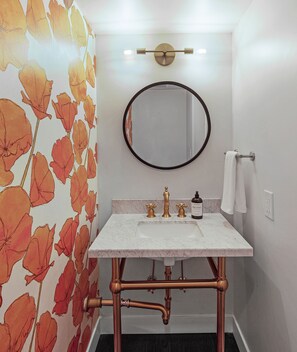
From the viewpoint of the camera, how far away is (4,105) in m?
0.86

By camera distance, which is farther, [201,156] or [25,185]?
[201,156]

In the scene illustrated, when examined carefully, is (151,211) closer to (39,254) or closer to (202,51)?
(39,254)

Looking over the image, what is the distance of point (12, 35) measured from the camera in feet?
2.97

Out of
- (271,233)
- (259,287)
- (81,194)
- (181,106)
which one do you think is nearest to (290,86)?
(271,233)

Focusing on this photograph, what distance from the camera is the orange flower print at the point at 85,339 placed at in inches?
64.1

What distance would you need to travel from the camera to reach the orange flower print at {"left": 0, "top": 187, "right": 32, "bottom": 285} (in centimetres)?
85

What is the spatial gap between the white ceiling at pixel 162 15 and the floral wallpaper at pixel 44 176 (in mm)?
135

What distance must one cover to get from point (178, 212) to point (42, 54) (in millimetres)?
1293

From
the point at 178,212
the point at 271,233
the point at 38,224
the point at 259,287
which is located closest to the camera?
the point at 38,224

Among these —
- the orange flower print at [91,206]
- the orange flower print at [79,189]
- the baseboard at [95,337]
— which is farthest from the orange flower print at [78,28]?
the baseboard at [95,337]

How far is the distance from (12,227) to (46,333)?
0.54 m

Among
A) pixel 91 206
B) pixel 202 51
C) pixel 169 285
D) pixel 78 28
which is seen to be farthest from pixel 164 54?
pixel 169 285

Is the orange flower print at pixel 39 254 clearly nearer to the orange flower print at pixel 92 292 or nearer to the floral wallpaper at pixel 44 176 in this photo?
the floral wallpaper at pixel 44 176

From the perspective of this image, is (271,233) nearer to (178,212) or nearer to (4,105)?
(178,212)
